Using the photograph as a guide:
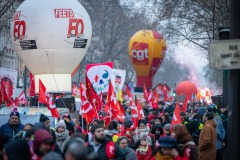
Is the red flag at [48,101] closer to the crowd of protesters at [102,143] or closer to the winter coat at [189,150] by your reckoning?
the crowd of protesters at [102,143]

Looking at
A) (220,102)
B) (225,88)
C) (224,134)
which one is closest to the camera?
(224,134)

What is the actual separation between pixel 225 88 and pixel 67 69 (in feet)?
31.4

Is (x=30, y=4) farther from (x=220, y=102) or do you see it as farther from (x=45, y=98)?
(x=45, y=98)

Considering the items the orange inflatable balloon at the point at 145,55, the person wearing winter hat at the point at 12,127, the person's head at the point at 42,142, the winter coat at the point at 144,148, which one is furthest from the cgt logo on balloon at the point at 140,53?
the person's head at the point at 42,142

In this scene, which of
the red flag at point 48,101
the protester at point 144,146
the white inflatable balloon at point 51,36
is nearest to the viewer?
the protester at point 144,146

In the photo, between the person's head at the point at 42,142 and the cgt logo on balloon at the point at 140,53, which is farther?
the cgt logo on balloon at the point at 140,53

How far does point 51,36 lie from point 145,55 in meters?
22.4

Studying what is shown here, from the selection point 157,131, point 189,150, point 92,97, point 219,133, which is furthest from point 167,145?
point 92,97

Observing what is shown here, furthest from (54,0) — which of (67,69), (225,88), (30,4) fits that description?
(225,88)

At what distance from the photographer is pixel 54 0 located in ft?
108

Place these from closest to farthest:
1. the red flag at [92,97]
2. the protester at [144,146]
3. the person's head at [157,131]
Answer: the protester at [144,146] < the person's head at [157,131] < the red flag at [92,97]

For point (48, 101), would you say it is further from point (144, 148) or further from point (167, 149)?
point (167, 149)

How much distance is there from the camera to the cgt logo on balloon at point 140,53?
2165 inches

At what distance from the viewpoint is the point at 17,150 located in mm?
11203
